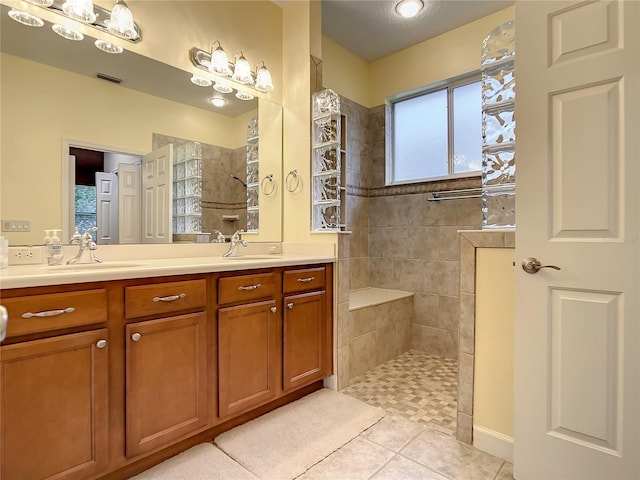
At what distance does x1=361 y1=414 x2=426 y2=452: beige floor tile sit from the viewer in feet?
5.76

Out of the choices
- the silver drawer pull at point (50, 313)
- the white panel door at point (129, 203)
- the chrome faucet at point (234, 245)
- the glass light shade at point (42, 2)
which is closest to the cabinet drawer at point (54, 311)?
the silver drawer pull at point (50, 313)

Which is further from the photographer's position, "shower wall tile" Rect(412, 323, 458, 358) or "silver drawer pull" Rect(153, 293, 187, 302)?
"shower wall tile" Rect(412, 323, 458, 358)

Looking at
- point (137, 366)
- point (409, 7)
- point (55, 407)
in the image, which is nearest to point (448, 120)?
point (409, 7)

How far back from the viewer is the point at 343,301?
2453 millimetres

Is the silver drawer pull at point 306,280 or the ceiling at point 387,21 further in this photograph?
the ceiling at point 387,21

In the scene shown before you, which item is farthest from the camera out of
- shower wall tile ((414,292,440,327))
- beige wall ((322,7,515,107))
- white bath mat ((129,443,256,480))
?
shower wall tile ((414,292,440,327))

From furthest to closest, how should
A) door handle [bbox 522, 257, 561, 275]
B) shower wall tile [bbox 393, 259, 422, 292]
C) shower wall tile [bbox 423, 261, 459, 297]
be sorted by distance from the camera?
shower wall tile [bbox 393, 259, 422, 292] → shower wall tile [bbox 423, 261, 459, 297] → door handle [bbox 522, 257, 561, 275]

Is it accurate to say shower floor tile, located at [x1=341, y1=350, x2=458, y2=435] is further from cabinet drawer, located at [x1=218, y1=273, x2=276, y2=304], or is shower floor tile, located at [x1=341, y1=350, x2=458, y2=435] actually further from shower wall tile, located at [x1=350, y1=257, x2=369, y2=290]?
cabinet drawer, located at [x1=218, y1=273, x2=276, y2=304]

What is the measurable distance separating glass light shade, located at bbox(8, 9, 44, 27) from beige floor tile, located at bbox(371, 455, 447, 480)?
2.65 meters

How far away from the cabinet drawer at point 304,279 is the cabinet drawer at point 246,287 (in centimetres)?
11

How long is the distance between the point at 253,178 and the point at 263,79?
0.74 m

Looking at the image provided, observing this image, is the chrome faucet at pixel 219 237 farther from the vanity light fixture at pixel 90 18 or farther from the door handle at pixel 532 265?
the door handle at pixel 532 265

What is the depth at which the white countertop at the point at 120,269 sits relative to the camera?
1.20 meters

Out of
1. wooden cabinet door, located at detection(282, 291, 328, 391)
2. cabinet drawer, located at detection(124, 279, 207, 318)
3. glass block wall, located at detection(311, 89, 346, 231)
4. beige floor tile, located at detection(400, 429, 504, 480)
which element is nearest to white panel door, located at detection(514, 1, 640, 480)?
beige floor tile, located at detection(400, 429, 504, 480)
